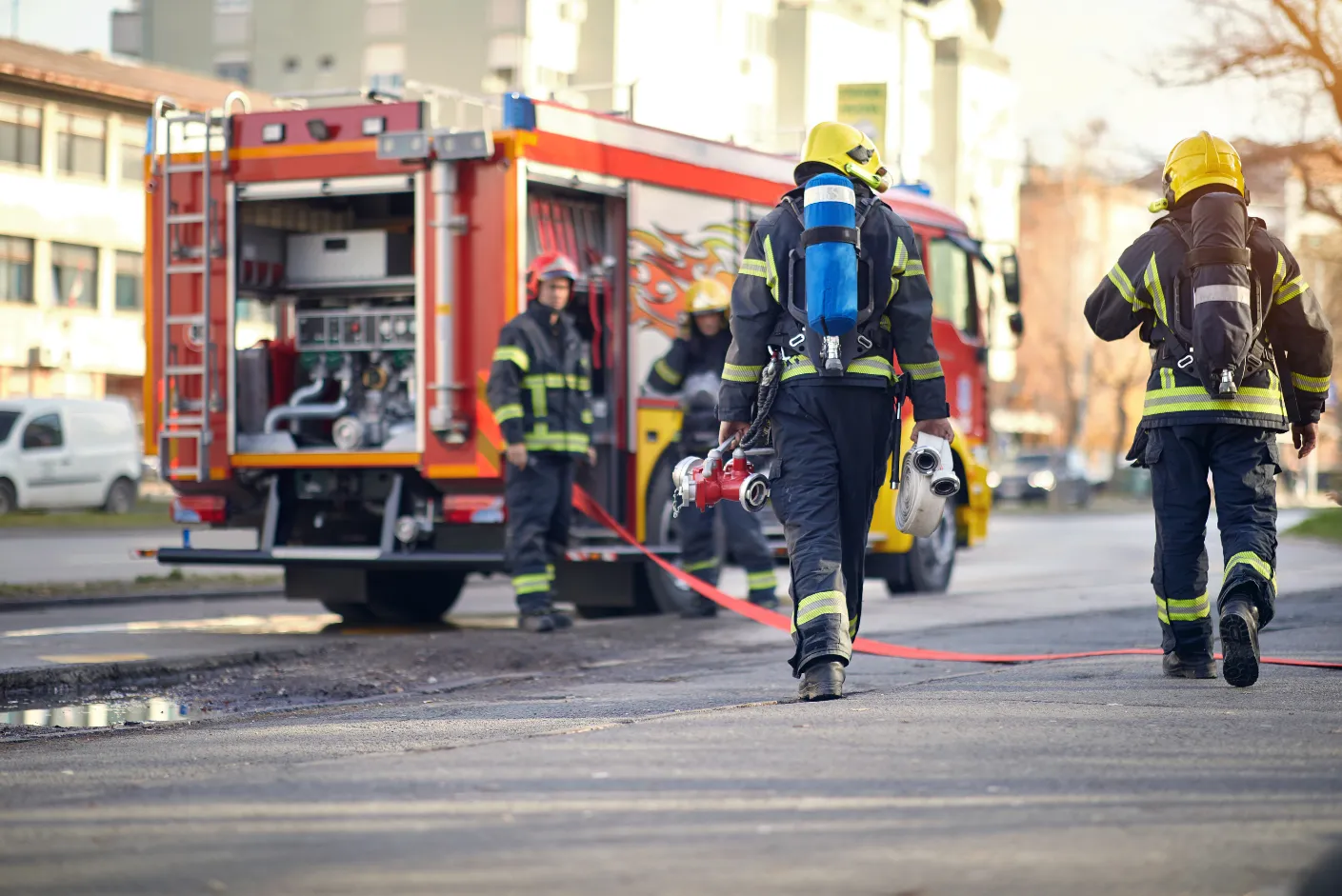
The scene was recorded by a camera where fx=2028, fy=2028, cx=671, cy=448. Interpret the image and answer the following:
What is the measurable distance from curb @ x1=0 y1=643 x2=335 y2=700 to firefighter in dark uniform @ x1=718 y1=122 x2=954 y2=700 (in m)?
3.16

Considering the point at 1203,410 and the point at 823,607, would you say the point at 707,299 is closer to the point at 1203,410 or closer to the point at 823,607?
the point at 1203,410

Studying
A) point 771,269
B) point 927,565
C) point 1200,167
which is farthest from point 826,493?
point 927,565

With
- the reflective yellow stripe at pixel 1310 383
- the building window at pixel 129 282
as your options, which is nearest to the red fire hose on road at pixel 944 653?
the reflective yellow stripe at pixel 1310 383

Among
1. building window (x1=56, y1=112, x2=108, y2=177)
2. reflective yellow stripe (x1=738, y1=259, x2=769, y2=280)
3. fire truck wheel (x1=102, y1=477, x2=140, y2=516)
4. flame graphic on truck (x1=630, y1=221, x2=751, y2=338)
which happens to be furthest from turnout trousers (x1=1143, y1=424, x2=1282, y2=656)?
building window (x1=56, y1=112, x2=108, y2=177)

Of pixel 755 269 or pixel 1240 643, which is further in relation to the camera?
pixel 755 269

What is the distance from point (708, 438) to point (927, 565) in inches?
118

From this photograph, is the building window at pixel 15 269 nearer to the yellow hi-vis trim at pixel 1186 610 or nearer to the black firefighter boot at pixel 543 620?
the black firefighter boot at pixel 543 620

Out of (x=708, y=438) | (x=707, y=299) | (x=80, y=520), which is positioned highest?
(x=707, y=299)

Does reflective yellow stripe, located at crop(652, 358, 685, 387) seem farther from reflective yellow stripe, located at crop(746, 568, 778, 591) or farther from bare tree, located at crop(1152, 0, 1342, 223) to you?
bare tree, located at crop(1152, 0, 1342, 223)

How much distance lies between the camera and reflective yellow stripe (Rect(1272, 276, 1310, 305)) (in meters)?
7.01

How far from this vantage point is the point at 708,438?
38.2 feet

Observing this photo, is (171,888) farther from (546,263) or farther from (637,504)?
(637,504)

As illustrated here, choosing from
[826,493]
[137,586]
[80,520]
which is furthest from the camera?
[80,520]

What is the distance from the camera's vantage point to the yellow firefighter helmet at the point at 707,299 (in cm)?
1162
